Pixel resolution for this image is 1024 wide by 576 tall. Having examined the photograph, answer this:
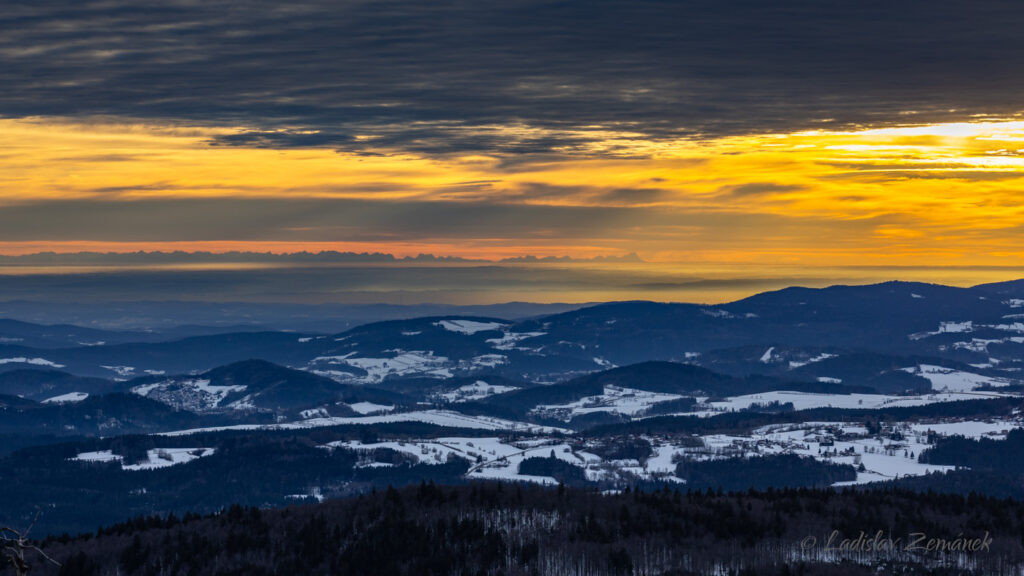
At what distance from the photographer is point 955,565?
6166 inches

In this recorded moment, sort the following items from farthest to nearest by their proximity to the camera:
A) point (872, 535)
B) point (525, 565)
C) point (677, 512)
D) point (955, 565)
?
1. point (677, 512)
2. point (872, 535)
3. point (525, 565)
4. point (955, 565)

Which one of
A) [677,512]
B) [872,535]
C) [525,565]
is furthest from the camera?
[677,512]

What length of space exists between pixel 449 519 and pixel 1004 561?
7769 centimetres

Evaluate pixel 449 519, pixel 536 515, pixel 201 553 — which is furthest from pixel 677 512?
pixel 201 553

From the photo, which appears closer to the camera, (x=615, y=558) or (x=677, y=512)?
(x=615, y=558)

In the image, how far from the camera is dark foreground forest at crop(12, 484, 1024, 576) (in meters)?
164

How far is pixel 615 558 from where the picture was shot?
545 ft

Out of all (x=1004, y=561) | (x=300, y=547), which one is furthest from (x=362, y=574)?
(x=1004, y=561)

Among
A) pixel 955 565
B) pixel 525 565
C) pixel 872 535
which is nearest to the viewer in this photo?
pixel 955 565

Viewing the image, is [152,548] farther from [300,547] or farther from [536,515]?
[536,515]

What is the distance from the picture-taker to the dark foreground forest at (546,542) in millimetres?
164250

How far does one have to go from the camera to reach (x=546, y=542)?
177125 millimetres

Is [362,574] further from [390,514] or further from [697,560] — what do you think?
[697,560]

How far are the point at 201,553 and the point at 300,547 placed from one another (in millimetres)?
15680
